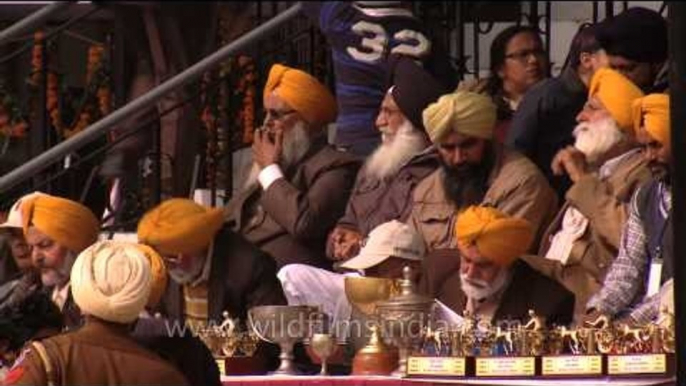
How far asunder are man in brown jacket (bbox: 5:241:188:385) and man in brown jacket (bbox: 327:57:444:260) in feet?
10.1

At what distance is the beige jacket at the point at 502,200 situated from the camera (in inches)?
509

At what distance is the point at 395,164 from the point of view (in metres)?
13.6

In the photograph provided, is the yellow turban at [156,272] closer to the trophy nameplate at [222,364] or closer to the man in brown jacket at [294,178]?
the trophy nameplate at [222,364]

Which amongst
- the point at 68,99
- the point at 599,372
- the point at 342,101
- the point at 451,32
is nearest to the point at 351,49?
the point at 342,101

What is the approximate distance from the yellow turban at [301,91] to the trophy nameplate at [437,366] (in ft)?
8.80

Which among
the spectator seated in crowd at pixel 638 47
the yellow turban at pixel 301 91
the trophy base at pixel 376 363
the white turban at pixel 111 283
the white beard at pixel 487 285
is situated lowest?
the trophy base at pixel 376 363

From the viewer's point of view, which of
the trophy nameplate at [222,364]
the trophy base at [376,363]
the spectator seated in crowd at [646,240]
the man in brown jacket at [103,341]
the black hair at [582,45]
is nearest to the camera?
the man in brown jacket at [103,341]

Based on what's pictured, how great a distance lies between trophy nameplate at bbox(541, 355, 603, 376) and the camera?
1120 centimetres

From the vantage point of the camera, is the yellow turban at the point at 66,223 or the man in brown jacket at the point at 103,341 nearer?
the man in brown jacket at the point at 103,341

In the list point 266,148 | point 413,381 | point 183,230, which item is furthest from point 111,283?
point 266,148

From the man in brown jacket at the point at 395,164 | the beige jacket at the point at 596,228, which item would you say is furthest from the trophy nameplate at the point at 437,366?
the man in brown jacket at the point at 395,164

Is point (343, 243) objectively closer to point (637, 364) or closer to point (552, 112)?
point (552, 112)

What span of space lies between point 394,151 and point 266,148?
0.63 m

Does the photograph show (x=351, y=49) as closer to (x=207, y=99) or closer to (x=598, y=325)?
(x=207, y=99)
